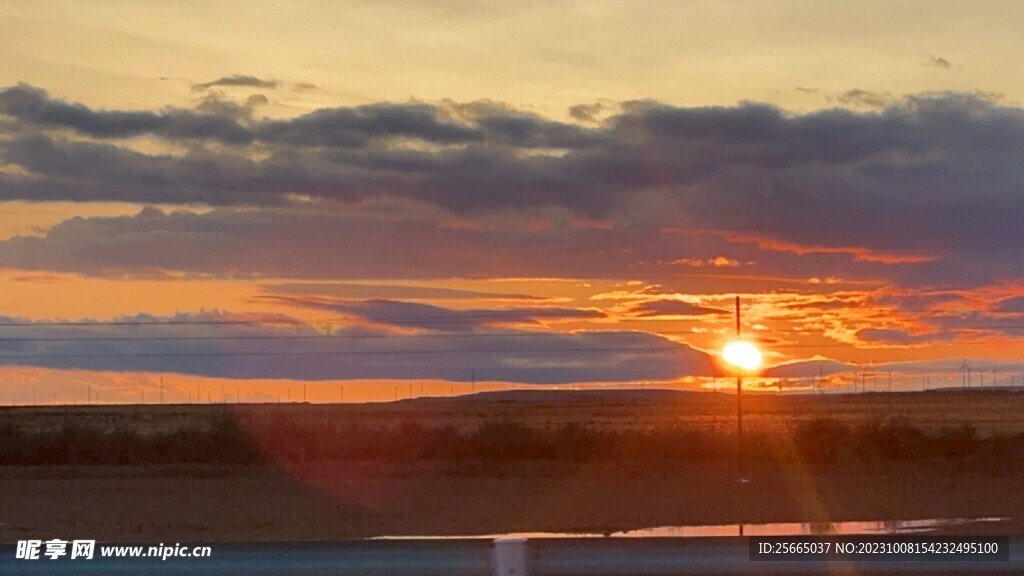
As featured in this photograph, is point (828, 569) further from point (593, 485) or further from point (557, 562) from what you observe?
point (593, 485)

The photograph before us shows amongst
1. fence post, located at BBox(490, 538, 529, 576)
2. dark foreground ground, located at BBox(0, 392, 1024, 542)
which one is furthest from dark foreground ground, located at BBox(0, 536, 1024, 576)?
dark foreground ground, located at BBox(0, 392, 1024, 542)

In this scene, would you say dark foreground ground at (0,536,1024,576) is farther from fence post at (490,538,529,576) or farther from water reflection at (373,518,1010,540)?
water reflection at (373,518,1010,540)

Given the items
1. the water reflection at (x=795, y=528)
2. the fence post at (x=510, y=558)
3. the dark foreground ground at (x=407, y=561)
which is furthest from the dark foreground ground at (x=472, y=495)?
the fence post at (x=510, y=558)

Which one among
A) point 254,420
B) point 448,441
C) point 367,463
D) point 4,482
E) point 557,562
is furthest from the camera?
point 254,420

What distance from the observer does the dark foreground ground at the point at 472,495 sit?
2775cm

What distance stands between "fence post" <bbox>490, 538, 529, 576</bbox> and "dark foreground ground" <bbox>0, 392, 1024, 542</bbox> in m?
13.9

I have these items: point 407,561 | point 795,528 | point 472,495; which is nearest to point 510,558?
point 407,561

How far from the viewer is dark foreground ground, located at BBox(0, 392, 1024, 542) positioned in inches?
1093

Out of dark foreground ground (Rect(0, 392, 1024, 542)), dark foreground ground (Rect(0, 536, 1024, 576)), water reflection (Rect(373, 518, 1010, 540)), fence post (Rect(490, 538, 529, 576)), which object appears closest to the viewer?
fence post (Rect(490, 538, 529, 576))

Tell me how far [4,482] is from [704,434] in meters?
24.1

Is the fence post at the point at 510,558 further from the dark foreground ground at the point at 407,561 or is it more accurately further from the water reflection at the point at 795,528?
the water reflection at the point at 795,528

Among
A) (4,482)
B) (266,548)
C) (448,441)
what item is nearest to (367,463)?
(448,441)

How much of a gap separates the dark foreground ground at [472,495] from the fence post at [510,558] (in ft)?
45.6

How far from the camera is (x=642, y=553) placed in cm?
997
